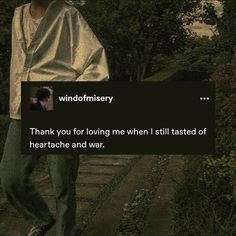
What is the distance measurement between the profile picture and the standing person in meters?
0.19

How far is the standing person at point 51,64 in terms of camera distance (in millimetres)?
3562

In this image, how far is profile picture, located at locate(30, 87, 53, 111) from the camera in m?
3.29

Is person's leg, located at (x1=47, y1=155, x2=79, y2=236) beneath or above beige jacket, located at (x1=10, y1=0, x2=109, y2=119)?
beneath

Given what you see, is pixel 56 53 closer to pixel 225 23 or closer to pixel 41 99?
pixel 41 99

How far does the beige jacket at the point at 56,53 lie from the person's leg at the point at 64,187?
36 cm

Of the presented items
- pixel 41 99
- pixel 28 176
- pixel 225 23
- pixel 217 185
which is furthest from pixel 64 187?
pixel 225 23

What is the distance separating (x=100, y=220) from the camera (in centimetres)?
489

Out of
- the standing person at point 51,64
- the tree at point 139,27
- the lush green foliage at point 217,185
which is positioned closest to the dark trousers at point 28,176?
the standing person at point 51,64
